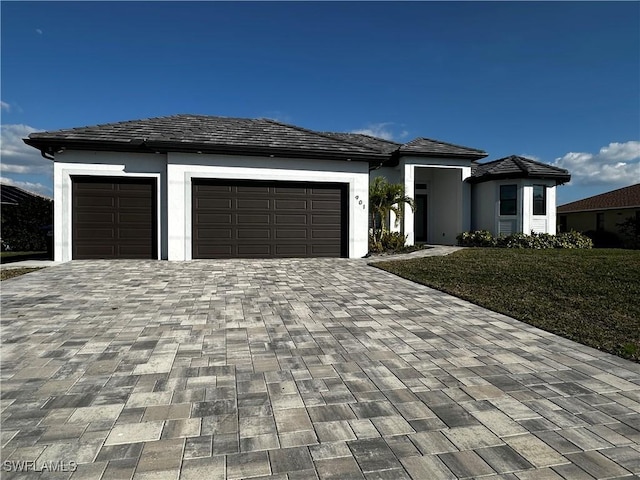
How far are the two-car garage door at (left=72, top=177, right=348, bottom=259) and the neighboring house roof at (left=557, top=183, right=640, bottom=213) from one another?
777 inches

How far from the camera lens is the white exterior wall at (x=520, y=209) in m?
15.9

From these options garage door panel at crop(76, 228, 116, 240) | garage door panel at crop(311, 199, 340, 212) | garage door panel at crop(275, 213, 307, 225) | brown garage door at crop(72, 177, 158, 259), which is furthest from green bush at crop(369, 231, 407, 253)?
garage door panel at crop(76, 228, 116, 240)

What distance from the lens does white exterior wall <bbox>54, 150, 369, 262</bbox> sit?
10906 millimetres

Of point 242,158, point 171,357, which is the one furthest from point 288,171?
point 171,357

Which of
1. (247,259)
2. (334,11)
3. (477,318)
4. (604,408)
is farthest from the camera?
(247,259)

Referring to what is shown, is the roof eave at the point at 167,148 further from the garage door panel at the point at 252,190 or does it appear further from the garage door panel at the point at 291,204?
the garage door panel at the point at 291,204

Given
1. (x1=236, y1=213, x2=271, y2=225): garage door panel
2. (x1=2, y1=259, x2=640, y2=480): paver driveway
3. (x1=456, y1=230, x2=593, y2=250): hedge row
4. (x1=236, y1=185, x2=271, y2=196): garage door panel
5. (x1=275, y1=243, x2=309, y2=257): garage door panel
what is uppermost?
(x1=236, y1=185, x2=271, y2=196): garage door panel

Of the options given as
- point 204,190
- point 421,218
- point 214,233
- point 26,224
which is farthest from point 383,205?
point 26,224

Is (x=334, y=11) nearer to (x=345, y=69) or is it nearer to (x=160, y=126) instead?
(x=345, y=69)

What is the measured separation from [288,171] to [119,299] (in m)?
7.10

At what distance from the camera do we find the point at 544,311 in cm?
570

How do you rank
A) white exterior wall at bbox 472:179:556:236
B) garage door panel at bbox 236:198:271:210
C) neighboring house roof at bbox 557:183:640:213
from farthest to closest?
neighboring house roof at bbox 557:183:640:213
white exterior wall at bbox 472:179:556:236
garage door panel at bbox 236:198:271:210

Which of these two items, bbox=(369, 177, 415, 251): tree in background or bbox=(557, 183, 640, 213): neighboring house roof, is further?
bbox=(557, 183, 640, 213): neighboring house roof

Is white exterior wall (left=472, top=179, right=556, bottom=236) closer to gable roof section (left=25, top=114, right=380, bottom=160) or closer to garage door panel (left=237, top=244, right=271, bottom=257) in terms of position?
gable roof section (left=25, top=114, right=380, bottom=160)
